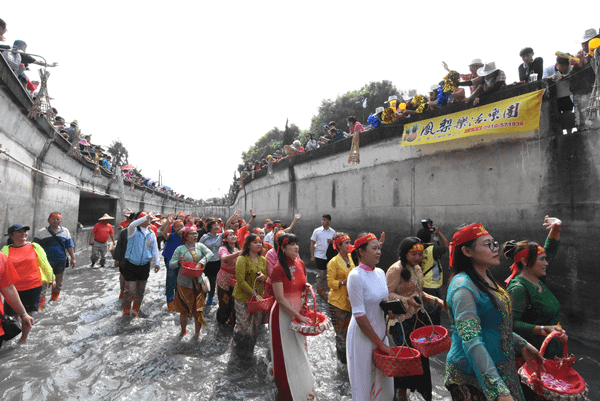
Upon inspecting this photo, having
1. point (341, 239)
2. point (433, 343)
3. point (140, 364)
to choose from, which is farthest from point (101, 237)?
point (433, 343)

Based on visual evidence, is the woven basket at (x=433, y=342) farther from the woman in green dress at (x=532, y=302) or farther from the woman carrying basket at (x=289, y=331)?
the woman carrying basket at (x=289, y=331)

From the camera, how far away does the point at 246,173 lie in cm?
2342

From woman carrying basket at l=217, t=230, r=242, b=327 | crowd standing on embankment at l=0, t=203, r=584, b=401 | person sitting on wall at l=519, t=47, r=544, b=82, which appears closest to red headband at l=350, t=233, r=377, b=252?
crowd standing on embankment at l=0, t=203, r=584, b=401

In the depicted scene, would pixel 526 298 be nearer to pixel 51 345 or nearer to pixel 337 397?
pixel 337 397

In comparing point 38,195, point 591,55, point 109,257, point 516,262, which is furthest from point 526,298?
point 109,257

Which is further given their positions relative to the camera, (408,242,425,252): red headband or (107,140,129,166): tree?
(107,140,129,166): tree

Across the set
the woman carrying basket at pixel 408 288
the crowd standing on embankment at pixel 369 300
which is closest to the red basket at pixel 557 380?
the crowd standing on embankment at pixel 369 300

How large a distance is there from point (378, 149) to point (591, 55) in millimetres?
4878

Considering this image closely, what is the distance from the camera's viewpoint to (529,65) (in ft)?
22.2

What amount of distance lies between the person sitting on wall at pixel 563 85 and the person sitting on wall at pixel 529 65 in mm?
1093

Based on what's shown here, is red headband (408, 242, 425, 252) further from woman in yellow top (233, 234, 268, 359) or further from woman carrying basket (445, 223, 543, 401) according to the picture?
woman in yellow top (233, 234, 268, 359)

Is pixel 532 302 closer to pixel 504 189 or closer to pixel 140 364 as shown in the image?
pixel 504 189

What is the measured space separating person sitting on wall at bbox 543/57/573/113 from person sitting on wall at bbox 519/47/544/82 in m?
1.09

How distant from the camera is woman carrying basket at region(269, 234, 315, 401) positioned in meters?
3.29
